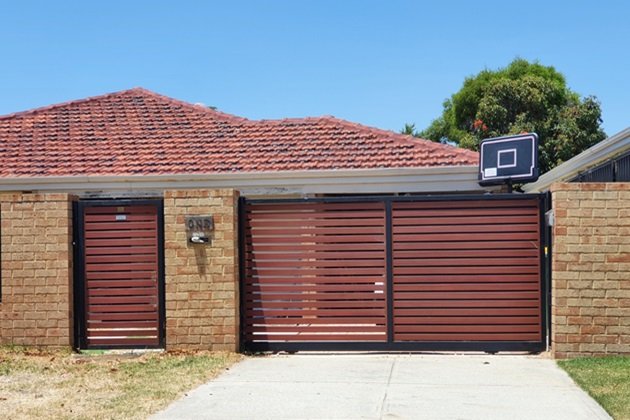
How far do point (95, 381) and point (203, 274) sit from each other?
2061 millimetres

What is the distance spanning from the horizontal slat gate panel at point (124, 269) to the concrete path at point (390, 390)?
1.53 metres

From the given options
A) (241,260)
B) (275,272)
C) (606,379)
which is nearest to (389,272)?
(275,272)

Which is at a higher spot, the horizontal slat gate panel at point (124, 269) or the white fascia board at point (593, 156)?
the white fascia board at point (593, 156)

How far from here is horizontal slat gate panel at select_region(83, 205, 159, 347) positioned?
1060cm

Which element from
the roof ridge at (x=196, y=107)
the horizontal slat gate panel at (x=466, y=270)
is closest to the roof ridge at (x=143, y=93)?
the roof ridge at (x=196, y=107)

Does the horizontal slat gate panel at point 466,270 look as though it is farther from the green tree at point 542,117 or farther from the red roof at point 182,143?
the green tree at point 542,117

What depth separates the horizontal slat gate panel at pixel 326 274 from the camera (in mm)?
10391

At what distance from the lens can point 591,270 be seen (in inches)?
385

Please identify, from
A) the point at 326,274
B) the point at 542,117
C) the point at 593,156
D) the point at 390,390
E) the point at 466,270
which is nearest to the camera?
the point at 390,390

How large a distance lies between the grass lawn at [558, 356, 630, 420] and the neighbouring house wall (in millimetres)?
240

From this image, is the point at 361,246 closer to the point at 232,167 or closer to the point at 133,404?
the point at 133,404

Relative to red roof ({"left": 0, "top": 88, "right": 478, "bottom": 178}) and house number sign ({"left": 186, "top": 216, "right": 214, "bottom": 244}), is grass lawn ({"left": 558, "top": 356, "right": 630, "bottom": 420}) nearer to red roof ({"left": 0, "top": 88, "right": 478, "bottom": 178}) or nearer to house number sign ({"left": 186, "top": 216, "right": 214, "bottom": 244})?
house number sign ({"left": 186, "top": 216, "right": 214, "bottom": 244})

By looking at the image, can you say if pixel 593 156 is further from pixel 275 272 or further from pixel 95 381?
pixel 95 381

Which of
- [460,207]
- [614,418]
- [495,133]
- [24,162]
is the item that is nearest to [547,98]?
[495,133]
